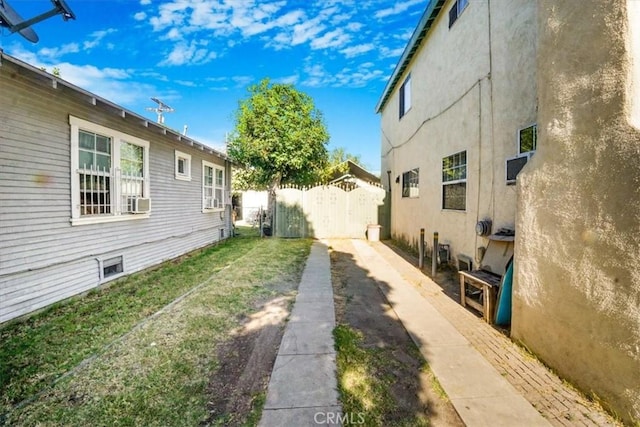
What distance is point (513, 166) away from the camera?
459 cm

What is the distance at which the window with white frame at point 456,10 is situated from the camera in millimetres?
6442

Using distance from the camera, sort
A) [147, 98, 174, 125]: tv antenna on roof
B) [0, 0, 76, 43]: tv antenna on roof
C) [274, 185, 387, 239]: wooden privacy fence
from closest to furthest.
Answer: [0, 0, 76, 43]: tv antenna on roof → [274, 185, 387, 239]: wooden privacy fence → [147, 98, 174, 125]: tv antenna on roof

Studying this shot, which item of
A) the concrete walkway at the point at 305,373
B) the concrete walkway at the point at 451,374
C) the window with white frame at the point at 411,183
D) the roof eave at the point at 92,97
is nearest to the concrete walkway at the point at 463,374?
the concrete walkway at the point at 451,374

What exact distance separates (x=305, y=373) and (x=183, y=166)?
7.97m

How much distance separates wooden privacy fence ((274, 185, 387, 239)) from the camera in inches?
484

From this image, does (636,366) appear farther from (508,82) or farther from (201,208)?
(201,208)

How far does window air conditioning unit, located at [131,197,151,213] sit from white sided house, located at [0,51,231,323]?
2 cm

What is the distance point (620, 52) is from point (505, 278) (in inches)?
101

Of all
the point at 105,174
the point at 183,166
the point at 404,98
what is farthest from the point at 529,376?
the point at 404,98

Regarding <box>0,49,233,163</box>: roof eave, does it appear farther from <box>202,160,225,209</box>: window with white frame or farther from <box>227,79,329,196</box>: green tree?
<box>227,79,329,196</box>: green tree

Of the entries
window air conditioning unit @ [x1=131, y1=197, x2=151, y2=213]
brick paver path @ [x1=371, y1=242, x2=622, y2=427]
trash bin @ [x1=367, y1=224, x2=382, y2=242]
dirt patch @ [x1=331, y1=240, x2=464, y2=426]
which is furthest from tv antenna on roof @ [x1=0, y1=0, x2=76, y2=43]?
trash bin @ [x1=367, y1=224, x2=382, y2=242]

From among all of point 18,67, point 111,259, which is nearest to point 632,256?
point 18,67

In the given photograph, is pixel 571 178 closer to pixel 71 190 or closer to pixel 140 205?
pixel 71 190
